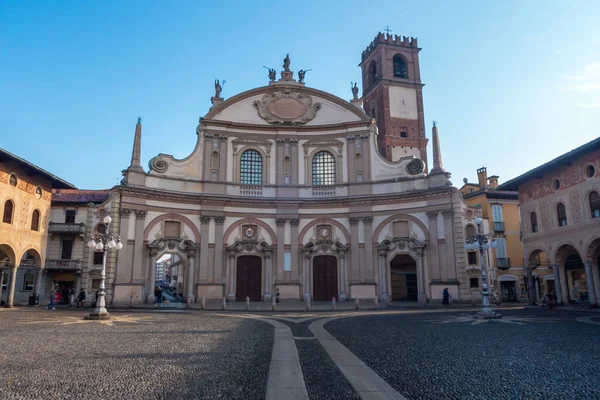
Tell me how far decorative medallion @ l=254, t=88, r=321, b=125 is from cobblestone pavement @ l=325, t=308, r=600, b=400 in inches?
929

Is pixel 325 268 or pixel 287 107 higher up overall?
pixel 287 107

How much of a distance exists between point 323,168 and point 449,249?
454 inches

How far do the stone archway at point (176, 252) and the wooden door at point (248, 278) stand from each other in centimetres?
339

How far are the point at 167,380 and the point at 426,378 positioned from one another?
13.4ft

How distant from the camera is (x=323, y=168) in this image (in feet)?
116

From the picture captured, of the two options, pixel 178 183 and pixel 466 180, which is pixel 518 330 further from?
pixel 466 180

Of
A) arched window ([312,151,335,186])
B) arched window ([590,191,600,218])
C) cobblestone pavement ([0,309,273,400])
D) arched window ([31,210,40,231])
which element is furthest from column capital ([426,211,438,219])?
arched window ([31,210,40,231])

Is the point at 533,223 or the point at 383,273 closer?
the point at 533,223

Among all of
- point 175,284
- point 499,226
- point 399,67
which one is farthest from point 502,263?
point 175,284

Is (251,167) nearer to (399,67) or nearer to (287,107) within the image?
(287,107)

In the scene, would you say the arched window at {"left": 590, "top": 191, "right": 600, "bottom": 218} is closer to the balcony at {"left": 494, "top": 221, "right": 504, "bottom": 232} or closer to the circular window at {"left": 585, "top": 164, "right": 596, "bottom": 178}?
the circular window at {"left": 585, "top": 164, "right": 596, "bottom": 178}

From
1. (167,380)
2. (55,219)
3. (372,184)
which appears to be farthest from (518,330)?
(55,219)

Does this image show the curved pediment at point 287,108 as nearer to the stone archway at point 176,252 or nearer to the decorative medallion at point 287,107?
the decorative medallion at point 287,107

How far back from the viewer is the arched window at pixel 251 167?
34688mm
